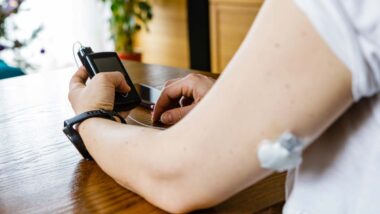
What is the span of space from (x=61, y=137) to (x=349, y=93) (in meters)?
0.63

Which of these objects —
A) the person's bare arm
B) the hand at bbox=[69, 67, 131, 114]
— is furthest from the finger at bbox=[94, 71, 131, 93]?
the person's bare arm

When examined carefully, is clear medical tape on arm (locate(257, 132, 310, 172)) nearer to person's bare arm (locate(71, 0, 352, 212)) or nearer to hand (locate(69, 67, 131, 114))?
person's bare arm (locate(71, 0, 352, 212))

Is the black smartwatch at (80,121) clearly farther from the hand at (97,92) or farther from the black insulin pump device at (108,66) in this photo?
the black insulin pump device at (108,66)

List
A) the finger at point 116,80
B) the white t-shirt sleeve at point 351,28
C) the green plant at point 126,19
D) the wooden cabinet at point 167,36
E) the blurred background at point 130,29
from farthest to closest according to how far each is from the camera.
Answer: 1. the wooden cabinet at point 167,36
2. the green plant at point 126,19
3. the blurred background at point 130,29
4. the finger at point 116,80
5. the white t-shirt sleeve at point 351,28

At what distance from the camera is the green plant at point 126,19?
3.94 metres

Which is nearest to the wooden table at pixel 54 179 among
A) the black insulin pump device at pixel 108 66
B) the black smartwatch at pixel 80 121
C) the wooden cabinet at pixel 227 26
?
the black smartwatch at pixel 80 121

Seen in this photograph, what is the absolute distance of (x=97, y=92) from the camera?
0.88 m

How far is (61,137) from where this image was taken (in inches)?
39.6

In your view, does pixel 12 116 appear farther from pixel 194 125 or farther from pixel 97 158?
pixel 194 125

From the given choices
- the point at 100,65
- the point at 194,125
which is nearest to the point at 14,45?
the point at 100,65

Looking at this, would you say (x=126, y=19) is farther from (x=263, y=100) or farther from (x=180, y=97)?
(x=263, y=100)

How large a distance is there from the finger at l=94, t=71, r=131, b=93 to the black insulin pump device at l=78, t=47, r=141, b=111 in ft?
0.08

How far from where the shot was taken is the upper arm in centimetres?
52

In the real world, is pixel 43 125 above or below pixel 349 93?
below
